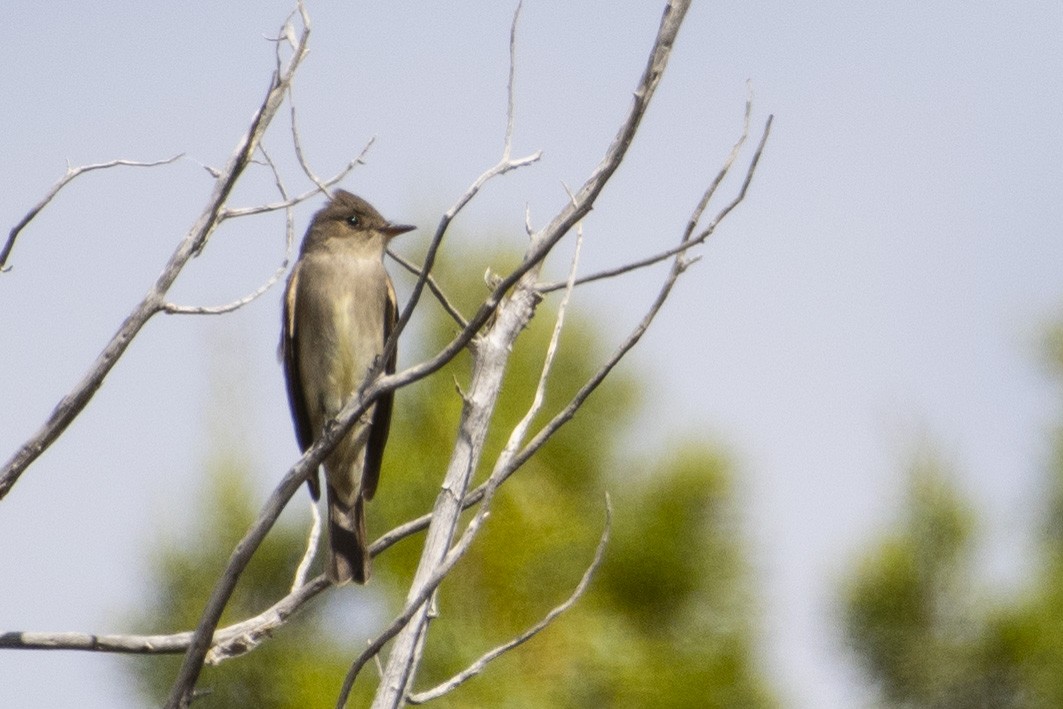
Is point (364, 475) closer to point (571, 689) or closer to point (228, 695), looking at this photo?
point (571, 689)

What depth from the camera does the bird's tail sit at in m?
4.30

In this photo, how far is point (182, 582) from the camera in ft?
25.4

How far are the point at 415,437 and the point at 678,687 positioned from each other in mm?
2048

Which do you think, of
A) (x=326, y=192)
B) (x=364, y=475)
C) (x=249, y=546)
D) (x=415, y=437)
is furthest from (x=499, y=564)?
(x=249, y=546)

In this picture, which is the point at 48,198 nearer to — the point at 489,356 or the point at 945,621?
the point at 489,356

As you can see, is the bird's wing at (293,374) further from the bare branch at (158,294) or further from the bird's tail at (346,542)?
the bare branch at (158,294)

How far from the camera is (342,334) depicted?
16.6ft

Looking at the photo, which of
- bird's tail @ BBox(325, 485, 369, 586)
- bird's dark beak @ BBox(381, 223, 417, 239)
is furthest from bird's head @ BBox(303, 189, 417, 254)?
bird's tail @ BBox(325, 485, 369, 586)

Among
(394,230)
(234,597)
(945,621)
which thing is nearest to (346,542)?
(394,230)

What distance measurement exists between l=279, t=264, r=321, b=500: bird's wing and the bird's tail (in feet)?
0.86

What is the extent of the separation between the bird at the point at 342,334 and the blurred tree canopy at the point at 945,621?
429cm

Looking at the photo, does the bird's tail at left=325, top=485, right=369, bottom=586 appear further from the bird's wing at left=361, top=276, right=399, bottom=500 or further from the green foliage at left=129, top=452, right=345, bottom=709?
the green foliage at left=129, top=452, right=345, bottom=709

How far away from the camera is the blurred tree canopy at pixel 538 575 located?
716 centimetres

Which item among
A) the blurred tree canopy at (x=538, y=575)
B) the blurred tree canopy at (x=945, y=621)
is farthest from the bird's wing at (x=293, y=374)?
the blurred tree canopy at (x=945, y=621)
